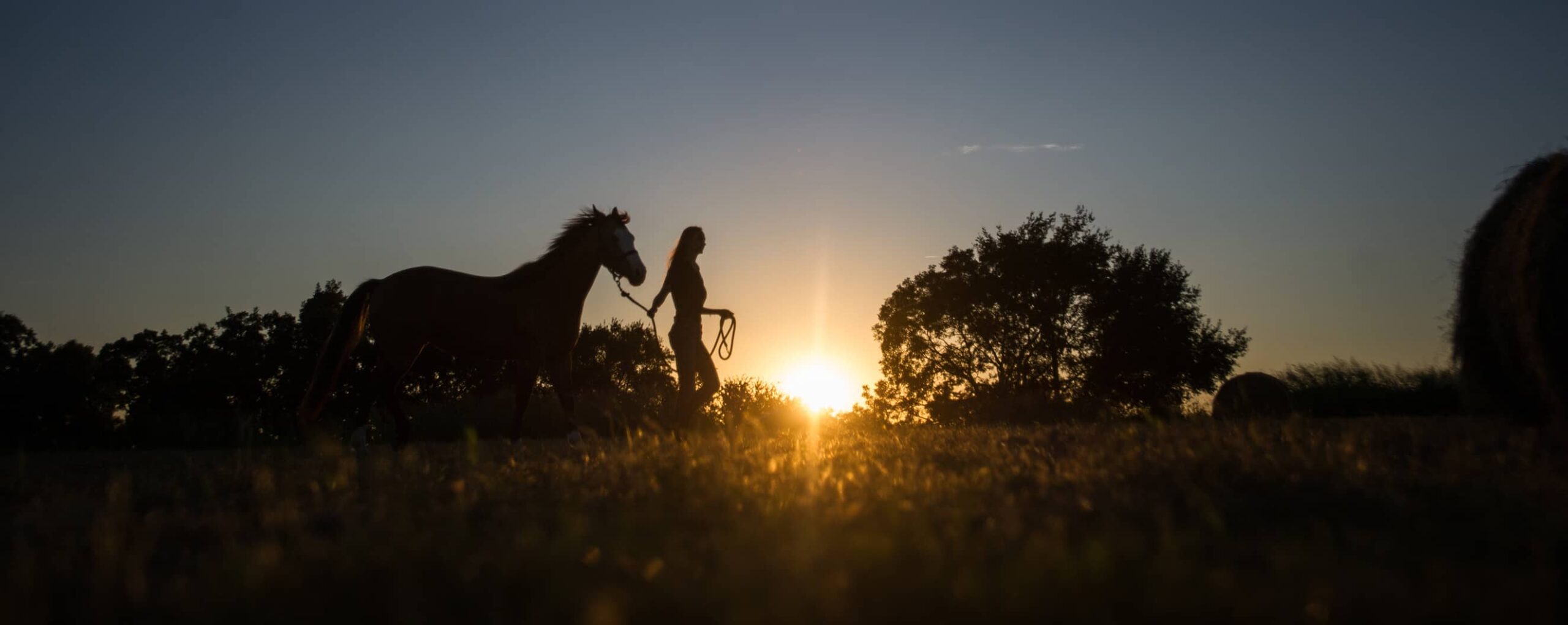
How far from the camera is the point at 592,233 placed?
436 inches

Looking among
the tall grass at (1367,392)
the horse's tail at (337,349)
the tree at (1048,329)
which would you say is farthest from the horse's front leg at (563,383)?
the tree at (1048,329)

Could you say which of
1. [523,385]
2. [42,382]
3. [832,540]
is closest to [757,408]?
[523,385]

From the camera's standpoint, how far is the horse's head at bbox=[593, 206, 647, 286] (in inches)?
432

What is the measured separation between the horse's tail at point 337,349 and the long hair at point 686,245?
3.18 m

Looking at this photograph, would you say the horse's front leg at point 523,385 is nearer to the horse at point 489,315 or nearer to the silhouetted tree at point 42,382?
the horse at point 489,315

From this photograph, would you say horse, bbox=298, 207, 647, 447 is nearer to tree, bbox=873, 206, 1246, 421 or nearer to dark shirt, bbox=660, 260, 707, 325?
dark shirt, bbox=660, 260, 707, 325

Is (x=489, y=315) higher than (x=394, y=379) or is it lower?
higher

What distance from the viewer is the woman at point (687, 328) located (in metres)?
10.6

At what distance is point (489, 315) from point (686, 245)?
89.7 inches

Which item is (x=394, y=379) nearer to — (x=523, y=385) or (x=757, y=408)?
(x=523, y=385)

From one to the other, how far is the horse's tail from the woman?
3108 millimetres

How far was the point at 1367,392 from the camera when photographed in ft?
72.7

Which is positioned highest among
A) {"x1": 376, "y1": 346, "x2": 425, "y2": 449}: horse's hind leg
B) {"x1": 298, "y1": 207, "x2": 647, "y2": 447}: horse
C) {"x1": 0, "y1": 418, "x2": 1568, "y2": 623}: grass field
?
{"x1": 298, "y1": 207, "x2": 647, "y2": 447}: horse

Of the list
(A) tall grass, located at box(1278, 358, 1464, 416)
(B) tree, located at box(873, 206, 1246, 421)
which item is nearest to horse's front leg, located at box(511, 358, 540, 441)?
(A) tall grass, located at box(1278, 358, 1464, 416)
